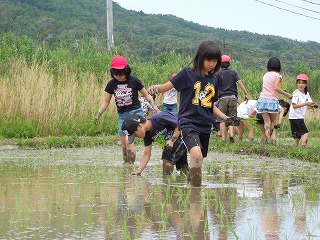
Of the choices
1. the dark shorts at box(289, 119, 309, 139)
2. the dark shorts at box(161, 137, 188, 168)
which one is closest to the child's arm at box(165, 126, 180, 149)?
the dark shorts at box(161, 137, 188, 168)

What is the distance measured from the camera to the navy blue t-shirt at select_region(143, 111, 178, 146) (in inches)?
356

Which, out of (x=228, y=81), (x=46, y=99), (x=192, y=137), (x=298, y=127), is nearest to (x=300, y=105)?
(x=298, y=127)

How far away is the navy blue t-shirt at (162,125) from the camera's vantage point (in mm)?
9031

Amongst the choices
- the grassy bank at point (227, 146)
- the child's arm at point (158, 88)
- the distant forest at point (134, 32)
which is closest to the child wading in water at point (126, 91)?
the grassy bank at point (227, 146)

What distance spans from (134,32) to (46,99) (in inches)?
1818

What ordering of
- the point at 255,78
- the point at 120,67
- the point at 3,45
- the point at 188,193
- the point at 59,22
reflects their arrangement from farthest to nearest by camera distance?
the point at 59,22, the point at 255,78, the point at 3,45, the point at 120,67, the point at 188,193

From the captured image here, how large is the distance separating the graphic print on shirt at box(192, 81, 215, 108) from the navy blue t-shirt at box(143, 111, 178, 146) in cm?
117

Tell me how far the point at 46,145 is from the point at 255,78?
1546 cm

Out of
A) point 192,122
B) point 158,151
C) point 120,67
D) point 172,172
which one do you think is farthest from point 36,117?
point 192,122

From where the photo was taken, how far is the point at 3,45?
2016 centimetres

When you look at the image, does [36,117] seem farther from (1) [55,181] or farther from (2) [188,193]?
(2) [188,193]

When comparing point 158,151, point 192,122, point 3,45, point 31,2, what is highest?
point 31,2

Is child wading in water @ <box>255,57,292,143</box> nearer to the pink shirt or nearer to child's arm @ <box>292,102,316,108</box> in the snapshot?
the pink shirt

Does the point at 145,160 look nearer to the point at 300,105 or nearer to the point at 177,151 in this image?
the point at 177,151
